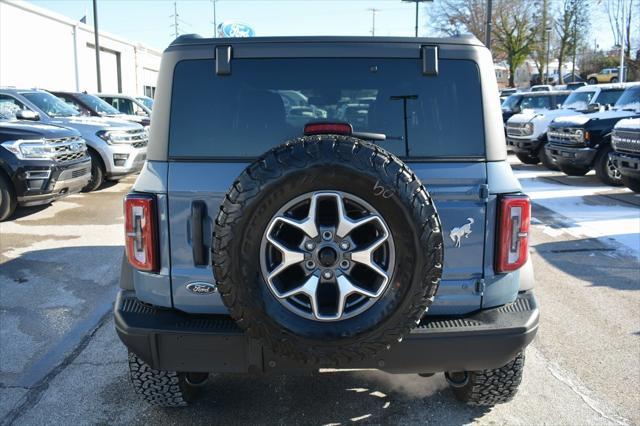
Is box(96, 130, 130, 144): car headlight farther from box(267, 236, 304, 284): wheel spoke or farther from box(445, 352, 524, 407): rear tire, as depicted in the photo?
box(267, 236, 304, 284): wheel spoke

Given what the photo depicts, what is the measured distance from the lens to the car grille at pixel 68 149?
830 centimetres

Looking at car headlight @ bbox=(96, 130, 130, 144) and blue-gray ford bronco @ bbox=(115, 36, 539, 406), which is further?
car headlight @ bbox=(96, 130, 130, 144)

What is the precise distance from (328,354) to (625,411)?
1.95 meters

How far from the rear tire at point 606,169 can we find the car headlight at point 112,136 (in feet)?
29.6

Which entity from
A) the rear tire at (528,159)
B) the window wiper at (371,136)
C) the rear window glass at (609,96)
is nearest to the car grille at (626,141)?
the rear window glass at (609,96)

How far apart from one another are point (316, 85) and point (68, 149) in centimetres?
676

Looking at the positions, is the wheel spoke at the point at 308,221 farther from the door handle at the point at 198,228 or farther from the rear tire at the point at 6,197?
the rear tire at the point at 6,197

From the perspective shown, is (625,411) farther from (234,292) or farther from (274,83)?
(274,83)

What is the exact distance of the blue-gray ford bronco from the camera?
8.10 ft

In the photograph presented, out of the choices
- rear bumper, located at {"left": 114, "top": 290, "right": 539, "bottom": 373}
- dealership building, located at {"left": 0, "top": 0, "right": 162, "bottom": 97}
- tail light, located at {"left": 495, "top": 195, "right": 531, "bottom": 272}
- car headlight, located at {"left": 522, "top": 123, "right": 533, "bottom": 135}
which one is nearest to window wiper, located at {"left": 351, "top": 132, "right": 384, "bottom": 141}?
tail light, located at {"left": 495, "top": 195, "right": 531, "bottom": 272}

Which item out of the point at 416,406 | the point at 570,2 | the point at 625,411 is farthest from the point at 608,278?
the point at 570,2

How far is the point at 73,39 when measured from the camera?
30219 mm

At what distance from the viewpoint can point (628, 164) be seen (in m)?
9.48

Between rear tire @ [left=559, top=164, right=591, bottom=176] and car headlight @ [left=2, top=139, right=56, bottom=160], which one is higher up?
car headlight @ [left=2, top=139, right=56, bottom=160]
